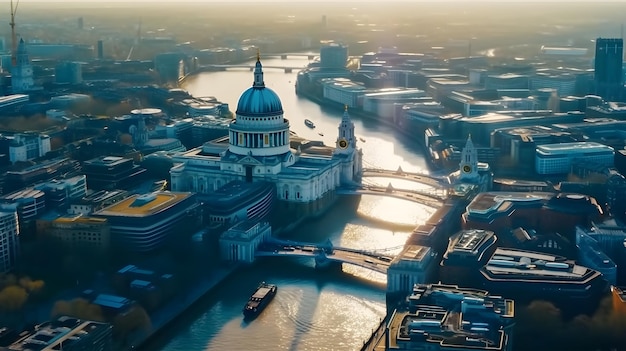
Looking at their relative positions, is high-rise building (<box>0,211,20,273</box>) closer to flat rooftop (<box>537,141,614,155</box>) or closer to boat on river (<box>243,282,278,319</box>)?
boat on river (<box>243,282,278,319</box>)

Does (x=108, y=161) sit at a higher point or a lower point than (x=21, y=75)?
lower

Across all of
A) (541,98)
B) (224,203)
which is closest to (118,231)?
(224,203)

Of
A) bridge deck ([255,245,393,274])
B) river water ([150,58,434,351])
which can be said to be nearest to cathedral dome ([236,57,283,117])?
river water ([150,58,434,351])

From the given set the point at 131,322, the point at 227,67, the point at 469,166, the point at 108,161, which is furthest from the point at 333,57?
the point at 131,322

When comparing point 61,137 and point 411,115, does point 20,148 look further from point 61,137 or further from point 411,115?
point 411,115

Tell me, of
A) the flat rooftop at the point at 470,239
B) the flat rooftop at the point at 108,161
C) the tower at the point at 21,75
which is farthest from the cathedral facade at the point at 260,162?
the tower at the point at 21,75

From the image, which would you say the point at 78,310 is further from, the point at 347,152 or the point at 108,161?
the point at 347,152
